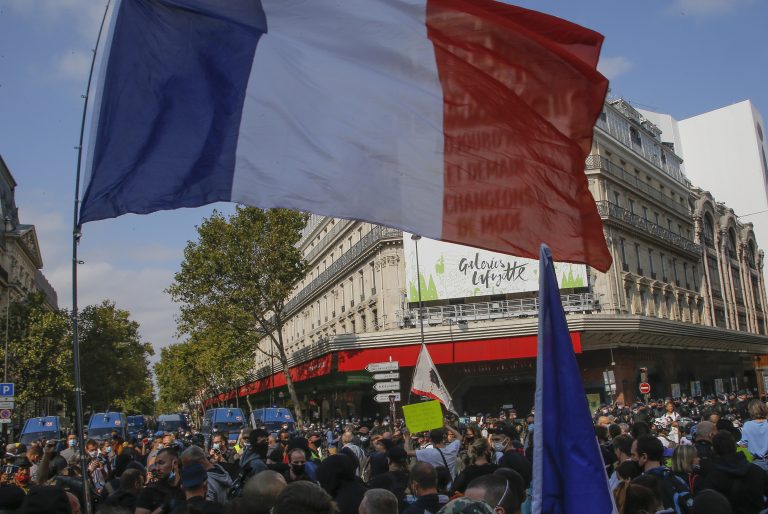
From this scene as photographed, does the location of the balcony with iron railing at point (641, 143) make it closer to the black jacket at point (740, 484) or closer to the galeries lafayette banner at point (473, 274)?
the galeries lafayette banner at point (473, 274)

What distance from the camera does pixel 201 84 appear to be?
224 inches

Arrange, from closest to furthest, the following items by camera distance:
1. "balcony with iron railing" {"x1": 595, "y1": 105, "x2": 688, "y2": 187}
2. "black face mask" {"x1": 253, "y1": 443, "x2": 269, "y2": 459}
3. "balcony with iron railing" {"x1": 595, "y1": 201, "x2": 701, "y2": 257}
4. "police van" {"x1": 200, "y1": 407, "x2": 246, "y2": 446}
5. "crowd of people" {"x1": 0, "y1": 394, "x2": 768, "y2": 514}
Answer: "crowd of people" {"x1": 0, "y1": 394, "x2": 768, "y2": 514} < "black face mask" {"x1": 253, "y1": 443, "x2": 269, "y2": 459} < "police van" {"x1": 200, "y1": 407, "x2": 246, "y2": 446} < "balcony with iron railing" {"x1": 595, "y1": 201, "x2": 701, "y2": 257} < "balcony with iron railing" {"x1": 595, "y1": 105, "x2": 688, "y2": 187}

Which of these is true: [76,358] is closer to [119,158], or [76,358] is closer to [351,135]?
[119,158]

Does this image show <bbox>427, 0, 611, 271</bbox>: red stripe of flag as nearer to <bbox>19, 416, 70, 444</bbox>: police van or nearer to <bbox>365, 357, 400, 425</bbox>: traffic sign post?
<bbox>365, 357, 400, 425</bbox>: traffic sign post

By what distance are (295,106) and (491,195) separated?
1.68 meters

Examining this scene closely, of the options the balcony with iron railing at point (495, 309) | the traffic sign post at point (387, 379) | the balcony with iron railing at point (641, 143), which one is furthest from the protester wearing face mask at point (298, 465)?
the balcony with iron railing at point (641, 143)

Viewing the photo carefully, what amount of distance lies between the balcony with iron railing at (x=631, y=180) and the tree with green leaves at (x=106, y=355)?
4087 cm

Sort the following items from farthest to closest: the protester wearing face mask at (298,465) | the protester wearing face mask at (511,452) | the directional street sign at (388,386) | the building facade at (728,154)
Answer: the building facade at (728,154), the directional street sign at (388,386), the protester wearing face mask at (511,452), the protester wearing face mask at (298,465)

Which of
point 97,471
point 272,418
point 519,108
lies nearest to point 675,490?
point 519,108

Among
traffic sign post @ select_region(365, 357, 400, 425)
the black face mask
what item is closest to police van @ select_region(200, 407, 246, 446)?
traffic sign post @ select_region(365, 357, 400, 425)

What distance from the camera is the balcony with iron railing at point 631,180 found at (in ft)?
141

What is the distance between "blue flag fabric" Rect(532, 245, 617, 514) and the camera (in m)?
3.33

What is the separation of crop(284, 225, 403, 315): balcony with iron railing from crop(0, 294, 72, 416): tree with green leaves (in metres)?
18.0

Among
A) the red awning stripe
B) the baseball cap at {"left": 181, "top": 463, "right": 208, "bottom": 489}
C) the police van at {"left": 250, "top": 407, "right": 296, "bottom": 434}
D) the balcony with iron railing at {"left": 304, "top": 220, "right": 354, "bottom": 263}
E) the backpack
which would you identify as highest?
the balcony with iron railing at {"left": 304, "top": 220, "right": 354, "bottom": 263}
